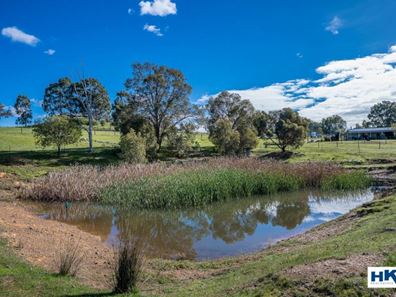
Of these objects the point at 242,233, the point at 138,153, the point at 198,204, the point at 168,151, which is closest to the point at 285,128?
the point at 168,151

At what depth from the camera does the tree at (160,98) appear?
144 ft

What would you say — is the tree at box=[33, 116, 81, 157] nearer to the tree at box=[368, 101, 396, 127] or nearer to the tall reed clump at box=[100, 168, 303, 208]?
the tall reed clump at box=[100, 168, 303, 208]

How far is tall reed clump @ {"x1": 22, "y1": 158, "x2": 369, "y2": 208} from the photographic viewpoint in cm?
1745

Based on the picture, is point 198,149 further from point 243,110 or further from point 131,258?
point 131,258

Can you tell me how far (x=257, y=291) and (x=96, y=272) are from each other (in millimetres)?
3983

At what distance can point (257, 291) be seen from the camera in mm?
5031

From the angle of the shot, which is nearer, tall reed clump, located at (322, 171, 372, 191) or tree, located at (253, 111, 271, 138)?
tall reed clump, located at (322, 171, 372, 191)

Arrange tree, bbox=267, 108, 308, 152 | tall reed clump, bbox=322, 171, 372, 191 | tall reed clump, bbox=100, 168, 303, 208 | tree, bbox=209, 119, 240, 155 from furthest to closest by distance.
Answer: tree, bbox=267, 108, 308, 152 < tree, bbox=209, 119, 240, 155 < tall reed clump, bbox=322, 171, 372, 191 < tall reed clump, bbox=100, 168, 303, 208

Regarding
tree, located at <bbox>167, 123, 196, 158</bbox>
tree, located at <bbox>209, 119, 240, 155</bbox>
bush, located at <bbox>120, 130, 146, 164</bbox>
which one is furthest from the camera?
tree, located at <bbox>167, 123, 196, 158</bbox>

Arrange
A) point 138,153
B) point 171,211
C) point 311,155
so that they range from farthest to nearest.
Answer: point 311,155, point 138,153, point 171,211

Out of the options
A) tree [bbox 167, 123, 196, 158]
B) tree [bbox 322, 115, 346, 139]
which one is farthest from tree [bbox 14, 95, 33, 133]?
tree [bbox 322, 115, 346, 139]

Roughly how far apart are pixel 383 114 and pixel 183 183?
418 ft

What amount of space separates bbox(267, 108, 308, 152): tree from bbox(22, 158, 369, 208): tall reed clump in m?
19.6

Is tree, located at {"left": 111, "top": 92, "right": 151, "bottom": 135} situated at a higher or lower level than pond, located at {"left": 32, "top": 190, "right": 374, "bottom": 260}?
higher
